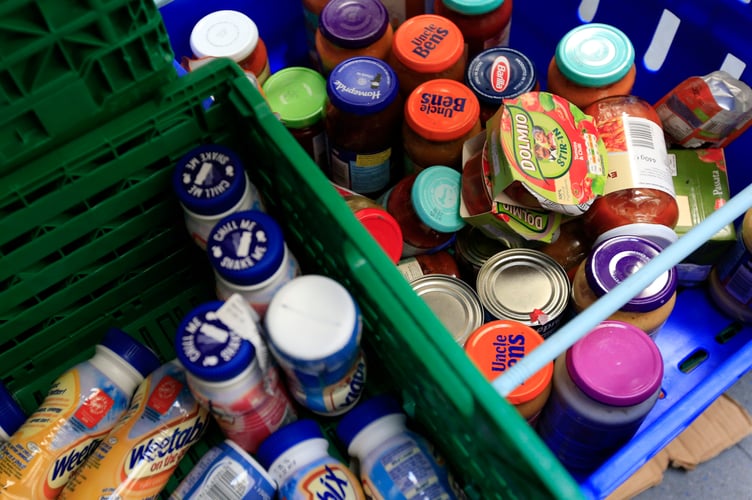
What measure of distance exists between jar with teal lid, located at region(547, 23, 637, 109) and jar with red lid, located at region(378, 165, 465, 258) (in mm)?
255

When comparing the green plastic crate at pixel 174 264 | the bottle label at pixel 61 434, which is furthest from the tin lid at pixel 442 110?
the bottle label at pixel 61 434

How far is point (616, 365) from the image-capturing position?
91cm

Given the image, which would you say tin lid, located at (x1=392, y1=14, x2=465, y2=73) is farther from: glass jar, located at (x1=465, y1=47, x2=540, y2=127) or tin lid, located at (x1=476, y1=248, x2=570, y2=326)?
tin lid, located at (x1=476, y1=248, x2=570, y2=326)

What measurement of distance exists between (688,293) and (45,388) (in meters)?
1.11

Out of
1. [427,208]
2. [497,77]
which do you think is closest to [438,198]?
[427,208]

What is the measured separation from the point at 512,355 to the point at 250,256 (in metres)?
0.38

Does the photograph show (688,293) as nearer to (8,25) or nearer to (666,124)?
(666,124)

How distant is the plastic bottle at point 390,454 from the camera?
0.89m

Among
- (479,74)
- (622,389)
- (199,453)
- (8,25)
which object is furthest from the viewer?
(479,74)

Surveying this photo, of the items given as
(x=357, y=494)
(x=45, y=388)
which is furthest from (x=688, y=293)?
(x=45, y=388)

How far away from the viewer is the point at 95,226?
946 mm

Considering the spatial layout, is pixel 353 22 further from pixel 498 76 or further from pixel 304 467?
pixel 304 467

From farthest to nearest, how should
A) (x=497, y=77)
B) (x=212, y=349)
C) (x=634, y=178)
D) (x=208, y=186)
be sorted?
(x=497, y=77), (x=634, y=178), (x=208, y=186), (x=212, y=349)

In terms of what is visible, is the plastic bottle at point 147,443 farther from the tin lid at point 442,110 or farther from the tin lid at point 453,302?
the tin lid at point 442,110
